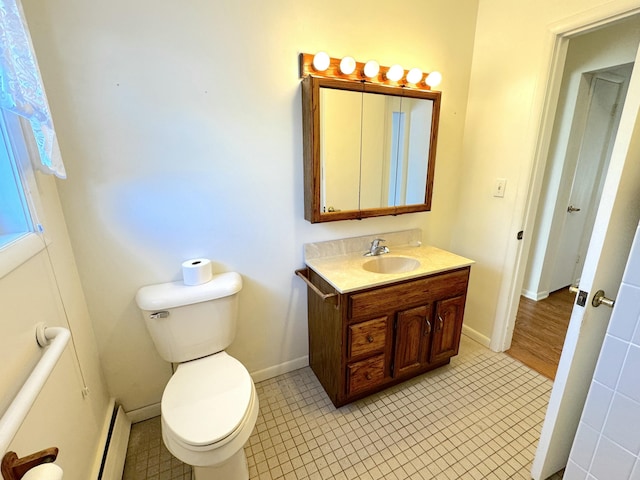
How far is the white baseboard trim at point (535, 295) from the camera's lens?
2918mm

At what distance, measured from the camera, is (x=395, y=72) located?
1.65 m

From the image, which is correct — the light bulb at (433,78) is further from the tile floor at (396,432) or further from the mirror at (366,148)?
the tile floor at (396,432)

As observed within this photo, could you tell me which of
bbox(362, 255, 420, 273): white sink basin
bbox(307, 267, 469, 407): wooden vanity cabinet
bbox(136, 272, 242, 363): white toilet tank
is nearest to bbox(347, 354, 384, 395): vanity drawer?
bbox(307, 267, 469, 407): wooden vanity cabinet

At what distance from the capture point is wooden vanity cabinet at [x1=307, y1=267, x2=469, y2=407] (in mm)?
1504

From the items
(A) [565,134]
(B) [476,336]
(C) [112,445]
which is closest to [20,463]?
(C) [112,445]

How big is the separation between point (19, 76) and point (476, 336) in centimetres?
276

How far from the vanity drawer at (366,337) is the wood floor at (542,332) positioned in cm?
122

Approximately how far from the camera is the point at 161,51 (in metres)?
1.28

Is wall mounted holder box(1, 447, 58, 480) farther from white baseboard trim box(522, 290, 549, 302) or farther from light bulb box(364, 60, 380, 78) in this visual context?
white baseboard trim box(522, 290, 549, 302)

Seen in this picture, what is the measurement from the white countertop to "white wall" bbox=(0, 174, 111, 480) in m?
1.08

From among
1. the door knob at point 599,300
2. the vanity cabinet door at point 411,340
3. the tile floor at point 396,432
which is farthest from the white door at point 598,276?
the vanity cabinet door at point 411,340

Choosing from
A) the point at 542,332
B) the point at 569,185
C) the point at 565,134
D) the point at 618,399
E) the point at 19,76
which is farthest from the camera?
the point at 569,185

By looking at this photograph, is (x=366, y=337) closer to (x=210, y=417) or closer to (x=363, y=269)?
(x=363, y=269)

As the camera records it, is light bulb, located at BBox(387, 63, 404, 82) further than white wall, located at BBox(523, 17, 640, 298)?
No
